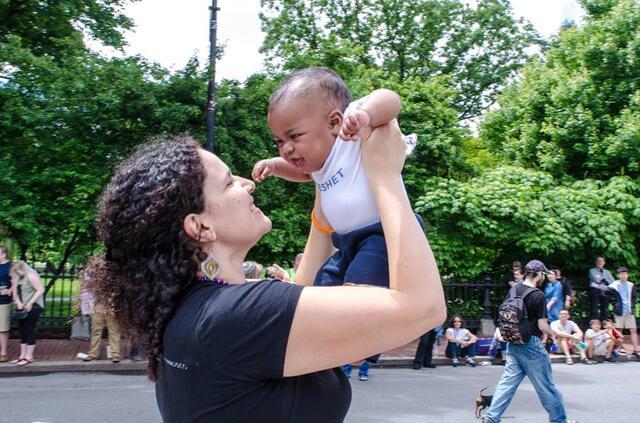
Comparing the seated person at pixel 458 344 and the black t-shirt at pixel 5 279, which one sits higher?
the black t-shirt at pixel 5 279

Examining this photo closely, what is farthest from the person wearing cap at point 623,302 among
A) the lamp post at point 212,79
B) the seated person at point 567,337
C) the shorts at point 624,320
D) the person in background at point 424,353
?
the lamp post at point 212,79

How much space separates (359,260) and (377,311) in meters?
0.32

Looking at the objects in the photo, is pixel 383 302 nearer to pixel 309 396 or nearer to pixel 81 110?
pixel 309 396

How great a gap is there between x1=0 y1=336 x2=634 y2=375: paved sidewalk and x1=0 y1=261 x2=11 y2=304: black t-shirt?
3.40 feet

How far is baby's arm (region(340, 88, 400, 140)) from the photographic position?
163 cm

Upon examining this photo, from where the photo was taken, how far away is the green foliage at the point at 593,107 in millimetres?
17344

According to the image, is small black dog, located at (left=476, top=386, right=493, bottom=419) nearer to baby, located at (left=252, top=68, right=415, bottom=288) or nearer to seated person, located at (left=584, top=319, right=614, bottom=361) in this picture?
baby, located at (left=252, top=68, right=415, bottom=288)

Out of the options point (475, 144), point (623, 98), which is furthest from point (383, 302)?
point (475, 144)

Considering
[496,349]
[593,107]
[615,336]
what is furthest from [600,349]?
[593,107]

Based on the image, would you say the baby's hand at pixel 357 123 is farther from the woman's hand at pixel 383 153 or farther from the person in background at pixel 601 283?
the person in background at pixel 601 283

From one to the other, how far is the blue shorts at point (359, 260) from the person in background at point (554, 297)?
40.8 feet

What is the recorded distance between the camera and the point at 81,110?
12.0 metres

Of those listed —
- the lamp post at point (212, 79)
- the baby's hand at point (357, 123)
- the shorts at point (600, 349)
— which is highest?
the lamp post at point (212, 79)

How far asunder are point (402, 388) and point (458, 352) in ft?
9.99
